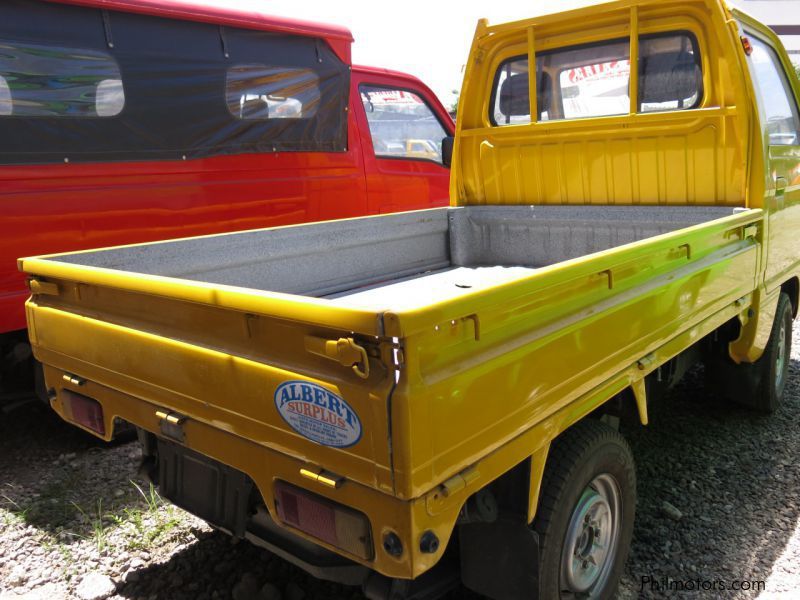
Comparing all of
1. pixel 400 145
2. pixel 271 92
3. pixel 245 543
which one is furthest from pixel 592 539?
pixel 400 145

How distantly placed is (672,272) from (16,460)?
3.35m

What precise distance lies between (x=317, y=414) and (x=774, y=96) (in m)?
3.30

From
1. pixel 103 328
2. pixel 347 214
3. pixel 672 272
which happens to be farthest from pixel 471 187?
pixel 103 328

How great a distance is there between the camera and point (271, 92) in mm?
4664

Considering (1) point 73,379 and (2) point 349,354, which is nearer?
(2) point 349,354

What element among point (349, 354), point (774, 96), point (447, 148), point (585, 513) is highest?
point (774, 96)

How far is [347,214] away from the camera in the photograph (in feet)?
16.6

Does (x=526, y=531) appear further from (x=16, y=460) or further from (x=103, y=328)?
(x=16, y=460)

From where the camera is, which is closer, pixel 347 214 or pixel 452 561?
pixel 452 561

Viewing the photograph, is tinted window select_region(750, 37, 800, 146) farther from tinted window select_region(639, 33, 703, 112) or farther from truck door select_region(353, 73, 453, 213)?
truck door select_region(353, 73, 453, 213)

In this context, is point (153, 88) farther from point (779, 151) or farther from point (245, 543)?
point (779, 151)

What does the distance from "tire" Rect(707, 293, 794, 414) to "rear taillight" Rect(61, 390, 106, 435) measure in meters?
3.01

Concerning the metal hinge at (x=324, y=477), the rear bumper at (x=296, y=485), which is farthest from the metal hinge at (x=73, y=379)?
the metal hinge at (x=324, y=477)

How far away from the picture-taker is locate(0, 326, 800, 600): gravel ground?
8.54 ft
